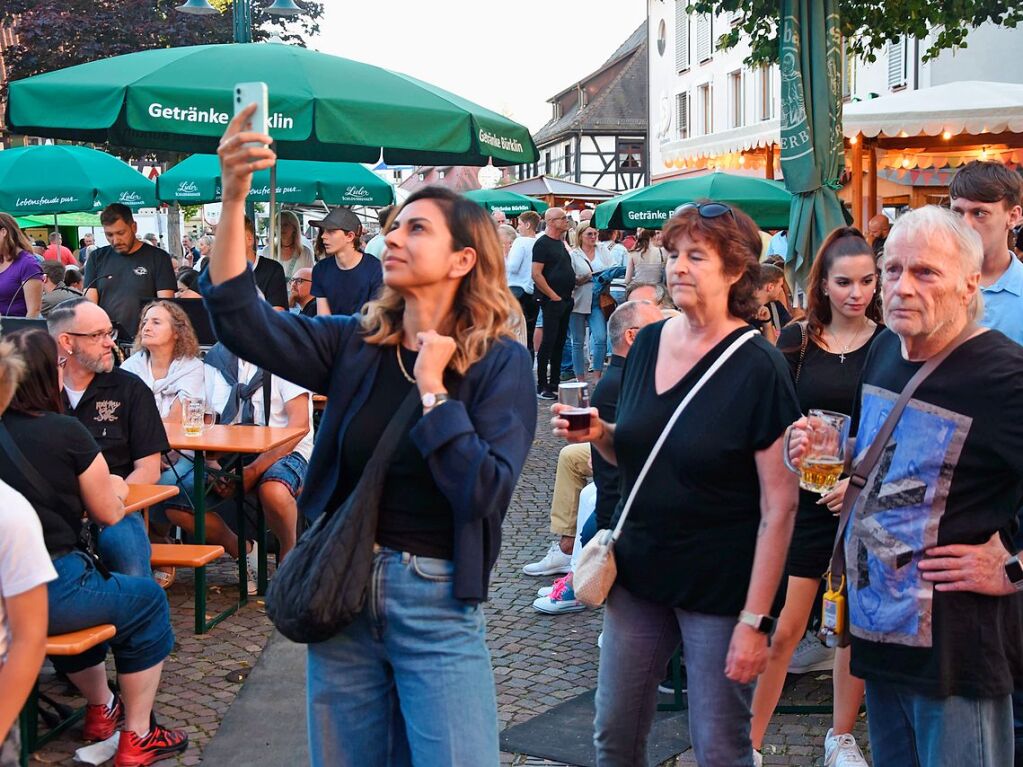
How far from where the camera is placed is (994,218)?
422 centimetres

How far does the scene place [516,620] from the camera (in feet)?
20.7

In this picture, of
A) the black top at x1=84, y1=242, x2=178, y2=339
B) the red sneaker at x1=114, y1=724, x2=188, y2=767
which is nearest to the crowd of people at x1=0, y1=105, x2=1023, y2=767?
the red sneaker at x1=114, y1=724, x2=188, y2=767

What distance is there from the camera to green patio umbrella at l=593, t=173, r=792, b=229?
42.0ft

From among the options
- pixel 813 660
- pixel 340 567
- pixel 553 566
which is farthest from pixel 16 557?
pixel 553 566

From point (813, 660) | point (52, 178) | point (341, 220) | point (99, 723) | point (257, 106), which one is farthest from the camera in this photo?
point (52, 178)

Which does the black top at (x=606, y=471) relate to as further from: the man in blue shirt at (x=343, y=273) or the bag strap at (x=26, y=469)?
the man in blue shirt at (x=343, y=273)

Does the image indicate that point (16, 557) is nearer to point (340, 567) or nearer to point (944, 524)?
point (340, 567)

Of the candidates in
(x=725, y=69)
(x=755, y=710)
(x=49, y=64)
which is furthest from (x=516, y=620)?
(x=725, y=69)

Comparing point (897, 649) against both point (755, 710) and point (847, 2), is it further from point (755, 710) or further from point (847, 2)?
point (847, 2)

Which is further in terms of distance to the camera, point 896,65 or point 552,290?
point 896,65

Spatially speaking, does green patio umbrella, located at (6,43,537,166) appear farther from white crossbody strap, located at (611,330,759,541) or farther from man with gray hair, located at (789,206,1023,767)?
man with gray hair, located at (789,206,1023,767)

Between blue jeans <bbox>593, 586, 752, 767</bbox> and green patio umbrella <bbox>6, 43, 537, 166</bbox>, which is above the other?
green patio umbrella <bbox>6, 43, 537, 166</bbox>

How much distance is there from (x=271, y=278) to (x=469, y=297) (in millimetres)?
6584

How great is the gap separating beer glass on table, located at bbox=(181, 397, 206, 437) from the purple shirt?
4.16 meters
